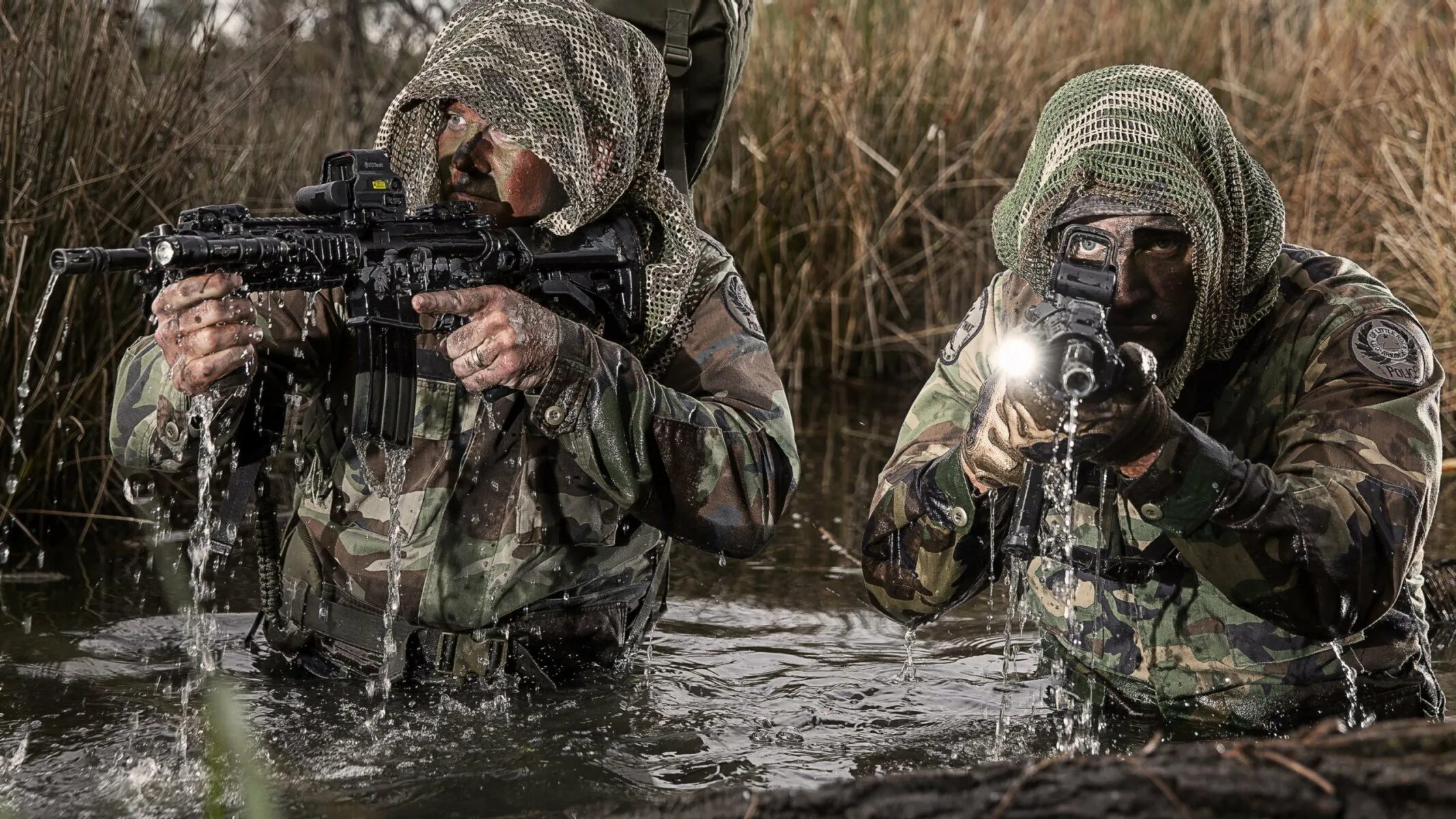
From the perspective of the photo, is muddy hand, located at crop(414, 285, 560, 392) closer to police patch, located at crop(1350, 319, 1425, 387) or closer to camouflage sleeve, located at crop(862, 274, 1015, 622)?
camouflage sleeve, located at crop(862, 274, 1015, 622)

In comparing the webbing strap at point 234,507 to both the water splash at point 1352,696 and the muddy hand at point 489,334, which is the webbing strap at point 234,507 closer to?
the muddy hand at point 489,334

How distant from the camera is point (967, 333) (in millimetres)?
3639

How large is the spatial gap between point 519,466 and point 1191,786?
2023 millimetres

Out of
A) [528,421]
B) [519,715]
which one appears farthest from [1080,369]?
[519,715]

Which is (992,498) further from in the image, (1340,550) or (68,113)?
(68,113)

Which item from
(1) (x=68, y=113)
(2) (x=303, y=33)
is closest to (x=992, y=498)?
(1) (x=68, y=113)

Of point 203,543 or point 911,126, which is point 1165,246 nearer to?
point 203,543

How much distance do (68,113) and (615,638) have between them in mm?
2607

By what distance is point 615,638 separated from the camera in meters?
3.90

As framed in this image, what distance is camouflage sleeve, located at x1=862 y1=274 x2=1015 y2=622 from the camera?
3338 mm

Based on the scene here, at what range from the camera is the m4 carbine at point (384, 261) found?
3121 millimetres

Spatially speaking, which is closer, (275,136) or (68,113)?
(68,113)

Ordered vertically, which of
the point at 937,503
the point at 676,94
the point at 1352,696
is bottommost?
the point at 1352,696

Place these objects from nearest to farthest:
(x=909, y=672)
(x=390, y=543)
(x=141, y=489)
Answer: (x=390, y=543) < (x=909, y=672) < (x=141, y=489)
